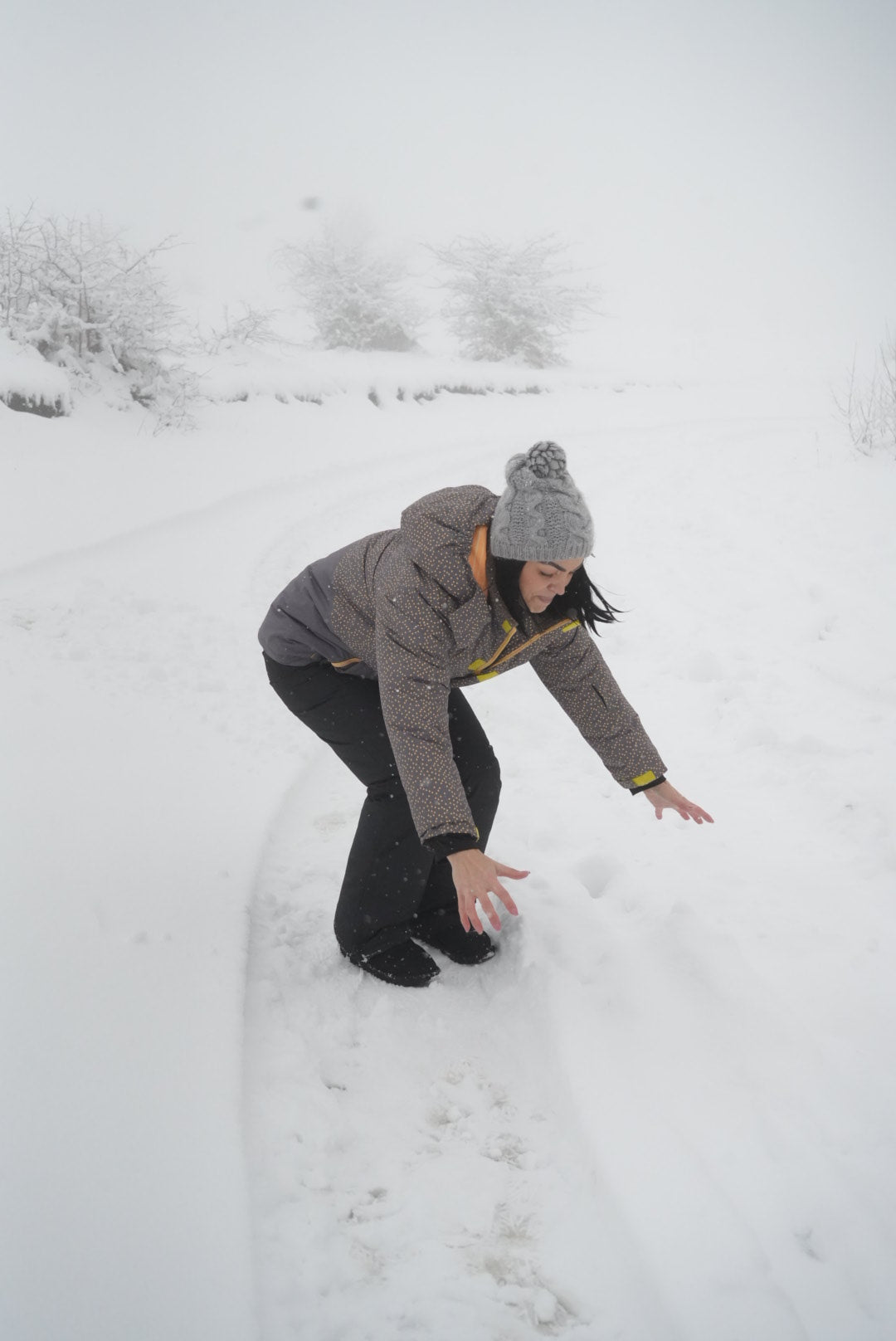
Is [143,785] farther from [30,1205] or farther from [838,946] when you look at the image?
[838,946]

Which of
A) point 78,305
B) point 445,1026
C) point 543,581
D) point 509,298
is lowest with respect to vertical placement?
point 445,1026

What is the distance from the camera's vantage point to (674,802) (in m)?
2.09

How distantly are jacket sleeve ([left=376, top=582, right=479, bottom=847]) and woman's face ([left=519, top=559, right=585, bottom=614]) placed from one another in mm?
205

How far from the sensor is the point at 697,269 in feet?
143

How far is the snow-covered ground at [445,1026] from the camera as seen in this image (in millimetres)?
1339

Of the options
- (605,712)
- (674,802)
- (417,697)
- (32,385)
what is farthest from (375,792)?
(32,385)

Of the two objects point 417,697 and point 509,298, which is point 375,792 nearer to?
point 417,697

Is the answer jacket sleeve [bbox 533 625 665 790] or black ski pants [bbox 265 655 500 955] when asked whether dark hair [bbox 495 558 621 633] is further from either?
black ski pants [bbox 265 655 500 955]

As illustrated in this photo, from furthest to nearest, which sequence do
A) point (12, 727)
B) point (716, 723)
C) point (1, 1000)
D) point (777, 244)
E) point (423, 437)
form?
point (777, 244) < point (423, 437) < point (716, 723) < point (12, 727) < point (1, 1000)

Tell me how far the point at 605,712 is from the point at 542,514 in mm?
725

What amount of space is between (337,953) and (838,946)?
4.74ft

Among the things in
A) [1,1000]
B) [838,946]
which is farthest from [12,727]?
[838,946]

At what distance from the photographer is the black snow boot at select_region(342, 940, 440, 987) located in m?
2.11

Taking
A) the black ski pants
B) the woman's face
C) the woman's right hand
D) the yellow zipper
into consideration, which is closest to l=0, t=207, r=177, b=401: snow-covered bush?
the black ski pants
